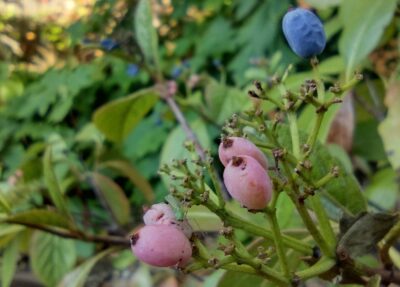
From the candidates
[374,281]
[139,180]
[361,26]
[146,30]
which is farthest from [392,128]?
[139,180]

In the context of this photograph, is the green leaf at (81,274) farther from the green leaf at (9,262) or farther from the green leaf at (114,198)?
the green leaf at (114,198)

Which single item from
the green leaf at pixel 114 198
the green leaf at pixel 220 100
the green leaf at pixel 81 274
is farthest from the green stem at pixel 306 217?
the green leaf at pixel 114 198

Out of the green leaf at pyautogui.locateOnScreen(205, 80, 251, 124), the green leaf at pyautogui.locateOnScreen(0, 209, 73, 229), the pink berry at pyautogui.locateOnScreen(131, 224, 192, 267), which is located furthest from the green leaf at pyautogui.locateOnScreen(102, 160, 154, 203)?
the pink berry at pyautogui.locateOnScreen(131, 224, 192, 267)

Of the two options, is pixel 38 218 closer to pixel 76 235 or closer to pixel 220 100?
pixel 76 235

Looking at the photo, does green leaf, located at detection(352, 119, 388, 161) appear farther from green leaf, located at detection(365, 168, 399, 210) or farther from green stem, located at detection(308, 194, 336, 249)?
green stem, located at detection(308, 194, 336, 249)

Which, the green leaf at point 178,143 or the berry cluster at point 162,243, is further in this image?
the green leaf at point 178,143

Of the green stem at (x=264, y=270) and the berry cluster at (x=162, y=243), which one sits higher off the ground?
the berry cluster at (x=162, y=243)

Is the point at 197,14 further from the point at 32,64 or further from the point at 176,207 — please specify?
the point at 176,207
